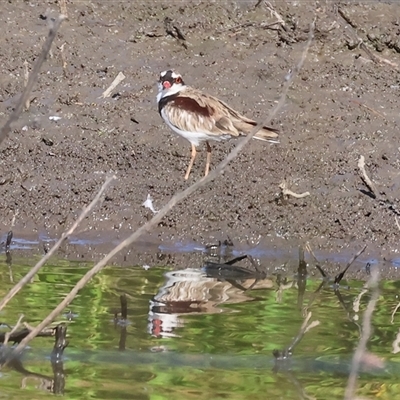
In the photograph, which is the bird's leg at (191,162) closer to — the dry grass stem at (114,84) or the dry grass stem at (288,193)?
the dry grass stem at (288,193)

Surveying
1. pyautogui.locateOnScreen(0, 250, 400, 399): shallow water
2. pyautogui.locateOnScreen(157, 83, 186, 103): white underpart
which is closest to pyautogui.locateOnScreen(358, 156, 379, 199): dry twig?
pyautogui.locateOnScreen(0, 250, 400, 399): shallow water

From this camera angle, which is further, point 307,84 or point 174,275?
point 307,84

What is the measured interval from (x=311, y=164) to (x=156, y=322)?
3785mm

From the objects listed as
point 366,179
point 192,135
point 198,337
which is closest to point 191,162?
point 192,135

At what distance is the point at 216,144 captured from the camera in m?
10.2

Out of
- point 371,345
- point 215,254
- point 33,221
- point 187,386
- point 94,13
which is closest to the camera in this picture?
point 187,386

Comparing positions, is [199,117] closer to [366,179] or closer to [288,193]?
[288,193]

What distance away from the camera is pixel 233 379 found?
5051 mm

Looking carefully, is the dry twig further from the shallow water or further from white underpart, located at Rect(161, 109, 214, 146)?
the shallow water

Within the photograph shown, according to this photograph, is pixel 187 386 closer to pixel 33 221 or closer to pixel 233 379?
pixel 233 379

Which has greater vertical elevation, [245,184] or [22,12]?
[22,12]

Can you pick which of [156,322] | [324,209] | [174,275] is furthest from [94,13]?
[156,322]

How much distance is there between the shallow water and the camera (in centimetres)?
492

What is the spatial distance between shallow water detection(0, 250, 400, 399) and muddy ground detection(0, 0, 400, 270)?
51.0 inches
